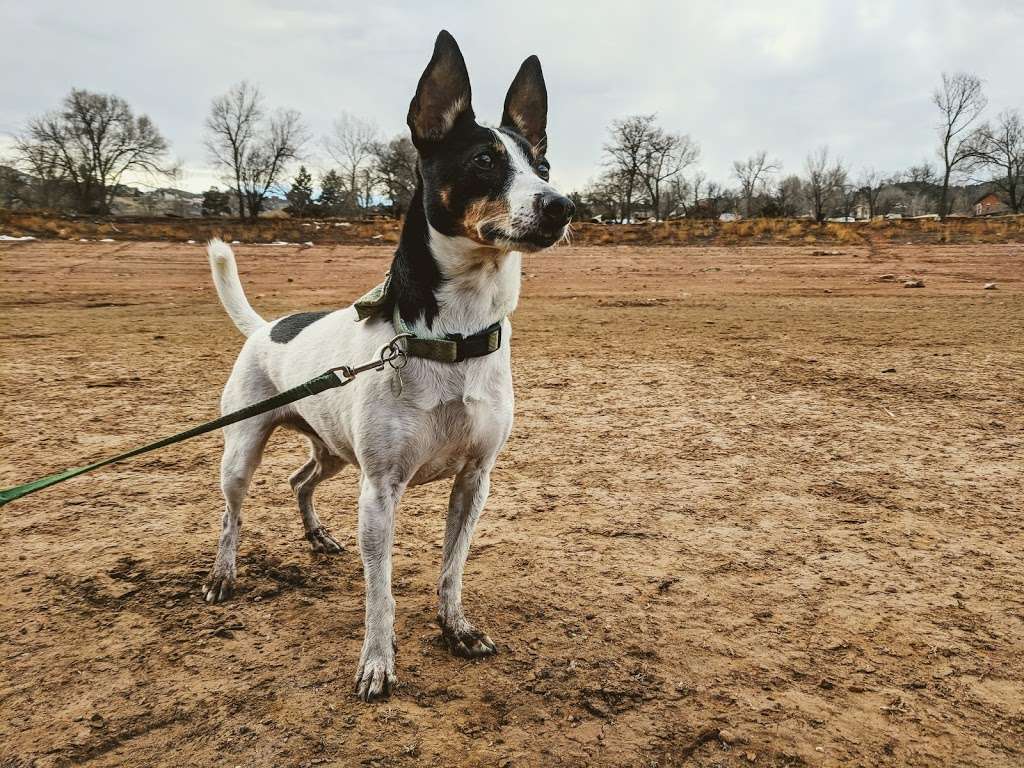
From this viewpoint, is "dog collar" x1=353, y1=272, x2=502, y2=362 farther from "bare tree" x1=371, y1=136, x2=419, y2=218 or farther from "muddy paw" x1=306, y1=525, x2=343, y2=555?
"bare tree" x1=371, y1=136, x2=419, y2=218

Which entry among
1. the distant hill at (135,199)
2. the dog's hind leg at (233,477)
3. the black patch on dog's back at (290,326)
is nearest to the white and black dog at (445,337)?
the black patch on dog's back at (290,326)

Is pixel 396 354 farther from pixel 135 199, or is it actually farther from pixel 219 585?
pixel 135 199

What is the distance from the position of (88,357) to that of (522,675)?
767 cm

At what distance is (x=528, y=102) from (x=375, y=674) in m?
2.34

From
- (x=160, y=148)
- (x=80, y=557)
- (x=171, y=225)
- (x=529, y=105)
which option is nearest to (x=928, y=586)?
(x=529, y=105)

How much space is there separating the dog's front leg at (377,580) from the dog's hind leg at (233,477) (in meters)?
0.90

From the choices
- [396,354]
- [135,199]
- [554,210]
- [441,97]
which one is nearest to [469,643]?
[396,354]

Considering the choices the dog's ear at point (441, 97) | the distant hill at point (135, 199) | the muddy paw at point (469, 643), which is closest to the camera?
the dog's ear at point (441, 97)

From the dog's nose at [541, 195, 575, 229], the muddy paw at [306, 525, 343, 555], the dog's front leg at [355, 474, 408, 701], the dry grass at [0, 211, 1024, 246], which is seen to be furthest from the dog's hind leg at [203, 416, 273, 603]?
the dry grass at [0, 211, 1024, 246]

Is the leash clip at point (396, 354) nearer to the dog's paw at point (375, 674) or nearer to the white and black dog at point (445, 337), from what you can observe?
the white and black dog at point (445, 337)

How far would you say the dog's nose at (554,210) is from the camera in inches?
90.7

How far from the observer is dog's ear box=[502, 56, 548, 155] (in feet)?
9.44

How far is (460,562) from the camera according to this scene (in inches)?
110

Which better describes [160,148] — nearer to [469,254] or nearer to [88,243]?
[88,243]
